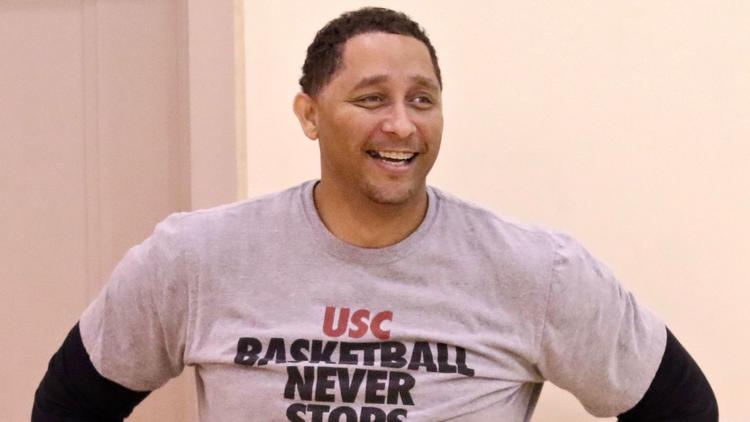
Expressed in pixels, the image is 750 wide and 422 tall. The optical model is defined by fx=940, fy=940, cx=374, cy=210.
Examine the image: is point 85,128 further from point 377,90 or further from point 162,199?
point 377,90

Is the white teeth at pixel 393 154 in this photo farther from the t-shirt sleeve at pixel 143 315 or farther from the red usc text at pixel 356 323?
the t-shirt sleeve at pixel 143 315

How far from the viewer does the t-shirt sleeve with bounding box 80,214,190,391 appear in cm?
138

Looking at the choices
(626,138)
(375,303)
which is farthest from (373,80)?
(626,138)

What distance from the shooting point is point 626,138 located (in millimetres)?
Answer: 1715

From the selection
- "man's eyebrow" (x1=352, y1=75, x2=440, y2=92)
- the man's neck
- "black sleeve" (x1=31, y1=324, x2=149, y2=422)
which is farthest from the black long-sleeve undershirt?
"man's eyebrow" (x1=352, y1=75, x2=440, y2=92)

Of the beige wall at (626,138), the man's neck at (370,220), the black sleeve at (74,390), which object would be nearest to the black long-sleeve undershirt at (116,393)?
the black sleeve at (74,390)

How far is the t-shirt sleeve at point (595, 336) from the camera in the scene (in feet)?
4.43

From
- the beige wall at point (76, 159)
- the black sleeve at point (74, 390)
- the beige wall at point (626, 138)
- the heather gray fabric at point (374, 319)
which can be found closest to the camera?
the heather gray fabric at point (374, 319)

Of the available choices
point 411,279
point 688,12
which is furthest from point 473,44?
point 411,279

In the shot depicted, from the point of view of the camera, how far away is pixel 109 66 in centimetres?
208

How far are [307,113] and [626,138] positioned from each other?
623 millimetres

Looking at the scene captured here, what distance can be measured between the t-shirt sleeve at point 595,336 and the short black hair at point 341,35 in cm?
36

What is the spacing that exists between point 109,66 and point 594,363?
4.17ft

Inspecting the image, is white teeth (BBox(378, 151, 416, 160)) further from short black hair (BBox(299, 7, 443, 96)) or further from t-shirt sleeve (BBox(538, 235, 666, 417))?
t-shirt sleeve (BBox(538, 235, 666, 417))
